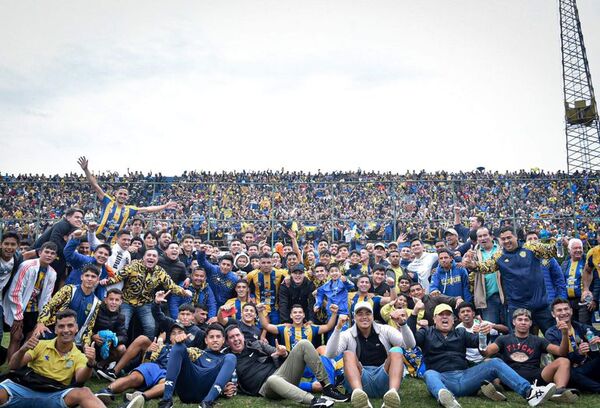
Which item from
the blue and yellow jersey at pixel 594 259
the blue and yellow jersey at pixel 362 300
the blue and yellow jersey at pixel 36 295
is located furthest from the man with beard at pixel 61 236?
the blue and yellow jersey at pixel 594 259

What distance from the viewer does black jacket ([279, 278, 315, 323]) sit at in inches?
299

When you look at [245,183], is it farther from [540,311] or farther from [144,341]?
[540,311]

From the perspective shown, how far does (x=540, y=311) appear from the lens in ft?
22.0

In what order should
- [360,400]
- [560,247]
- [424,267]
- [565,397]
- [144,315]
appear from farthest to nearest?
[560,247], [424,267], [144,315], [565,397], [360,400]

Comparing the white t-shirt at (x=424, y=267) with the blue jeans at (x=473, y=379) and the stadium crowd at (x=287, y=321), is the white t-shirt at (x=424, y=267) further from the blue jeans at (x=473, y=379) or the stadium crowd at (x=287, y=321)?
the blue jeans at (x=473, y=379)

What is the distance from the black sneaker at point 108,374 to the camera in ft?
19.8

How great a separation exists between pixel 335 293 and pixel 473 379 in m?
2.67

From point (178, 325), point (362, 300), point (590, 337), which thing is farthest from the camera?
point (362, 300)

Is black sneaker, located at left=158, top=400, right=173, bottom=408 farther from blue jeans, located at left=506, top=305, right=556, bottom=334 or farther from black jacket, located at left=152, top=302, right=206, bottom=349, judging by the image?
blue jeans, located at left=506, top=305, right=556, bottom=334

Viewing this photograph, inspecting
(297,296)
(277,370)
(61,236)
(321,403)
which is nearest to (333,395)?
(321,403)

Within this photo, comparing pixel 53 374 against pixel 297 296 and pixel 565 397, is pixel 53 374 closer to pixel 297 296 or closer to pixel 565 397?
pixel 297 296

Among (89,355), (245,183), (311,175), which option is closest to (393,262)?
(89,355)

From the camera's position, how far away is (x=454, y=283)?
762cm

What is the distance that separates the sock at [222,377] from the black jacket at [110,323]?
1.90 meters
